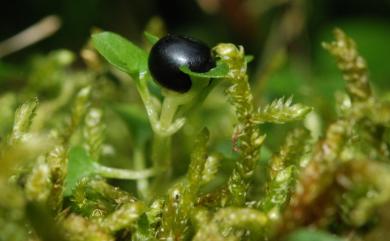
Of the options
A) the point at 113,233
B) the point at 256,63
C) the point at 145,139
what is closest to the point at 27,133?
the point at 113,233

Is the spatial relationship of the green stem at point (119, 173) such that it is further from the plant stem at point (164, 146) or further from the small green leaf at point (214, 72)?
the small green leaf at point (214, 72)

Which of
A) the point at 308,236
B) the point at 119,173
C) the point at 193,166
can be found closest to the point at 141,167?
the point at 119,173

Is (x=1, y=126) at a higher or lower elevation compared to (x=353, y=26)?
higher

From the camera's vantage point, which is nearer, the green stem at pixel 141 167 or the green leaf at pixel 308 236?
the green leaf at pixel 308 236

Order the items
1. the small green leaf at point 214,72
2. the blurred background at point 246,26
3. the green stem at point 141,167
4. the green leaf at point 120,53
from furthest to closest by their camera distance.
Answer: the blurred background at point 246,26
the green stem at point 141,167
the green leaf at point 120,53
the small green leaf at point 214,72

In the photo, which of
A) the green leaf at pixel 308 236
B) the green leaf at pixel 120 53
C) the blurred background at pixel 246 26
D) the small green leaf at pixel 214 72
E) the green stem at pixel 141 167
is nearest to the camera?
the green leaf at pixel 308 236

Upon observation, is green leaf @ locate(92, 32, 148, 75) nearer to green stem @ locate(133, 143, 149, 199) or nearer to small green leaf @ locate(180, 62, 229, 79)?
small green leaf @ locate(180, 62, 229, 79)

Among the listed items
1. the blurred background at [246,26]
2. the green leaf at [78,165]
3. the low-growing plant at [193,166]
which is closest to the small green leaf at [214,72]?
the low-growing plant at [193,166]

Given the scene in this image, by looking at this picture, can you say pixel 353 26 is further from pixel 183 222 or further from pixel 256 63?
pixel 183 222
